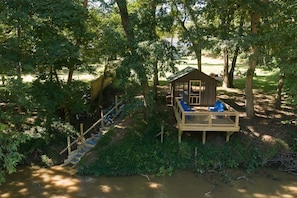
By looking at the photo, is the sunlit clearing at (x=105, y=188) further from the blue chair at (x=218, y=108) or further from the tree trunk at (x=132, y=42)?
the blue chair at (x=218, y=108)

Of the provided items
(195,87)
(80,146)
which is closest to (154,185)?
(80,146)

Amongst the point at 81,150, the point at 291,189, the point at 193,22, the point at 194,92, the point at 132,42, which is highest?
the point at 193,22

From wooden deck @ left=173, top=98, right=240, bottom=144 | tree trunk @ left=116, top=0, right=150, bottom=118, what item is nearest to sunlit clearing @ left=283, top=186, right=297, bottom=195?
wooden deck @ left=173, top=98, right=240, bottom=144

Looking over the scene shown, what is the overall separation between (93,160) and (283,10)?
10.3 meters

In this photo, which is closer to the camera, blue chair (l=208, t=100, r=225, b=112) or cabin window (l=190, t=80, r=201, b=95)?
blue chair (l=208, t=100, r=225, b=112)

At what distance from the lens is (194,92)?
14383mm

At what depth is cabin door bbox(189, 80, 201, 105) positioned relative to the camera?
14258mm

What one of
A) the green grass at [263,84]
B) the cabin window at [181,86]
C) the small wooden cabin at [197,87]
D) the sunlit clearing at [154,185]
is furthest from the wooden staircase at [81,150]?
the green grass at [263,84]

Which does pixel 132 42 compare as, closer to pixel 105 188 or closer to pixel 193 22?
pixel 193 22

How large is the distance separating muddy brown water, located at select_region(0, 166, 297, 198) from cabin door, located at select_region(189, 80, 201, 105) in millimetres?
3912

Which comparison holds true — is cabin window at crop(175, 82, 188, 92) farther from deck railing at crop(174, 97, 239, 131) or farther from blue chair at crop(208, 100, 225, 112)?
deck railing at crop(174, 97, 239, 131)

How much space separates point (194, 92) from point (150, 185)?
17.8ft

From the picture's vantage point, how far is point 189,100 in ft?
47.4

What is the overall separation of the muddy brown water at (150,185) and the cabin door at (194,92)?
12.8 ft
